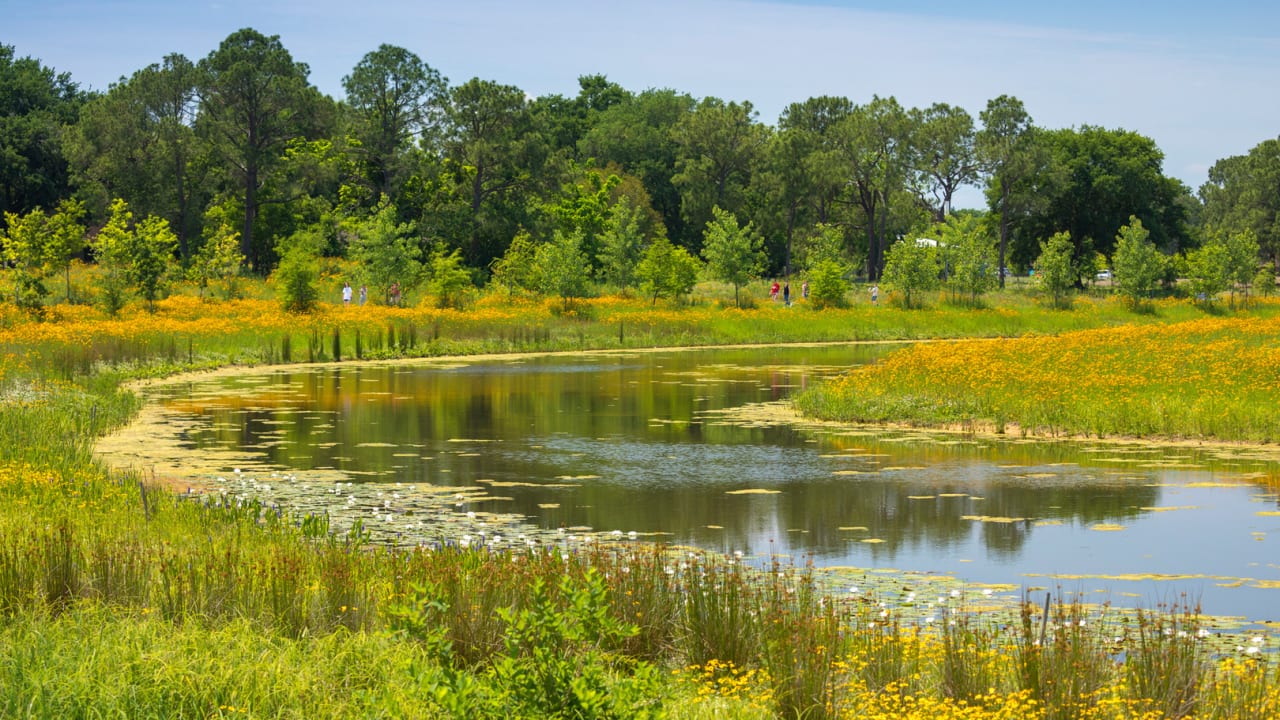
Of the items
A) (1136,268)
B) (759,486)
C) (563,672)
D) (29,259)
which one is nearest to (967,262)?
(1136,268)

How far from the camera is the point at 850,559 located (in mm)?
12594

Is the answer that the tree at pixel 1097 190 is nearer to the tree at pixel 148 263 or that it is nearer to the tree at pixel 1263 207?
the tree at pixel 1263 207

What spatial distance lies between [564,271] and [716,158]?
140ft

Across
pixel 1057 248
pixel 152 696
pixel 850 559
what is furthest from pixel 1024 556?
pixel 1057 248

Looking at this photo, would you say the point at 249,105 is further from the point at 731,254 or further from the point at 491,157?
the point at 731,254

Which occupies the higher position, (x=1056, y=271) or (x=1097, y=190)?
(x=1097, y=190)

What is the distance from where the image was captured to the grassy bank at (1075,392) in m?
21.9

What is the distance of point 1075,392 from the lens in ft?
78.7

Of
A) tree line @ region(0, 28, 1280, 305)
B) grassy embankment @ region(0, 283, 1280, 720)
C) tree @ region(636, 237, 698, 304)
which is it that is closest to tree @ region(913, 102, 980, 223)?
tree line @ region(0, 28, 1280, 305)

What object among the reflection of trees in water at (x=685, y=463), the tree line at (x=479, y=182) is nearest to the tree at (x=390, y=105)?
the tree line at (x=479, y=182)

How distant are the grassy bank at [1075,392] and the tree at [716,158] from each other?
6590 centimetres

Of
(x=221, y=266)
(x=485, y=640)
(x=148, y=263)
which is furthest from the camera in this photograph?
(x=221, y=266)

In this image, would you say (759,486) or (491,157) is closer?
(759,486)

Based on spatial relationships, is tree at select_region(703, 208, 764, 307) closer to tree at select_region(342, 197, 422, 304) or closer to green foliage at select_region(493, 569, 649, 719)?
tree at select_region(342, 197, 422, 304)
